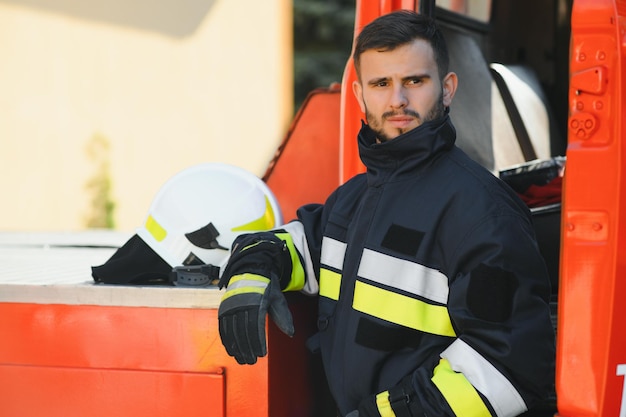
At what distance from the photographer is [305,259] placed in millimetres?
2223

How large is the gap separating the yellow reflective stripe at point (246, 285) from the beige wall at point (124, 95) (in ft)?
16.0

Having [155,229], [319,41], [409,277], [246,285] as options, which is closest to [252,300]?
[246,285]

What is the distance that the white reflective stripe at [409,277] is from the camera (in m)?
1.86

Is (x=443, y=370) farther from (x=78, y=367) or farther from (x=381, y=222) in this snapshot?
(x=78, y=367)

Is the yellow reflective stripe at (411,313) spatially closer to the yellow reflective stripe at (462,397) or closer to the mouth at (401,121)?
the yellow reflective stripe at (462,397)

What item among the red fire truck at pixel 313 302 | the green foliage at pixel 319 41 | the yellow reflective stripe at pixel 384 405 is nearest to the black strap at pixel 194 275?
the red fire truck at pixel 313 302

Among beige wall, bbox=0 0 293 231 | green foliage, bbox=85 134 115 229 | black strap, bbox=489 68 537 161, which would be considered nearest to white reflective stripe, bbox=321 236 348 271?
black strap, bbox=489 68 537 161

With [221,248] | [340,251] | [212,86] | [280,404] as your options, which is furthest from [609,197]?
[212,86]

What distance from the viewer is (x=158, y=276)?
2.44 metres

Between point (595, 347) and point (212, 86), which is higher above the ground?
point (212, 86)

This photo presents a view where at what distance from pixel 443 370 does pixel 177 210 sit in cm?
110

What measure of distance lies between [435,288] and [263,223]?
0.86 metres

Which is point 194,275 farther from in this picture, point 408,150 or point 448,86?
point 448,86

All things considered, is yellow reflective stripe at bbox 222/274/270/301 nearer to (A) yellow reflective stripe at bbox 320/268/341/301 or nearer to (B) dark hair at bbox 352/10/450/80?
(A) yellow reflective stripe at bbox 320/268/341/301
